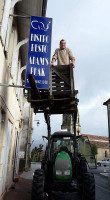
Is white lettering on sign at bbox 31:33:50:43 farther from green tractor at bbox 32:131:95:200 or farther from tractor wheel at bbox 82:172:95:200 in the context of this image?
tractor wheel at bbox 82:172:95:200

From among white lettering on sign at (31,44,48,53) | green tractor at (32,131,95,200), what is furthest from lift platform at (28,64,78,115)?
green tractor at (32,131,95,200)

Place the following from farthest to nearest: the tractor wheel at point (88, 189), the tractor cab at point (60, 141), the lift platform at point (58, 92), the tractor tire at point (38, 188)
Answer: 1. the tractor cab at point (60, 141)
2. the tractor wheel at point (88, 189)
3. the tractor tire at point (38, 188)
4. the lift platform at point (58, 92)

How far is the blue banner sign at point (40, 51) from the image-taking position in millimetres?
4883

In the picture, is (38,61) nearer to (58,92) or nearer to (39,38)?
(39,38)

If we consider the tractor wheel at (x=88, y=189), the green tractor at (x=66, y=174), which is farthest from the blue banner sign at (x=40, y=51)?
the tractor wheel at (x=88, y=189)

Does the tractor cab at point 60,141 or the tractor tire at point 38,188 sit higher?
the tractor cab at point 60,141

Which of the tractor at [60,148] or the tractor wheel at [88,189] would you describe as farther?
the tractor wheel at [88,189]

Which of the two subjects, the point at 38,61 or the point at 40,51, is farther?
the point at 40,51

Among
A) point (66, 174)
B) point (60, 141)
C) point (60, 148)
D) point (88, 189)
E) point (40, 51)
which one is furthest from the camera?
point (60, 141)

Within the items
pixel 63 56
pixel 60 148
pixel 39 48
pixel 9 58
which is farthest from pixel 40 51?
pixel 60 148

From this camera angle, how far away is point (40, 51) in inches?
203

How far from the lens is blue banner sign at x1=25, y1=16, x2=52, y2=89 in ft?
16.0

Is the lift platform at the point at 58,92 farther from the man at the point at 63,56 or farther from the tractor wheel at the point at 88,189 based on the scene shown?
the tractor wheel at the point at 88,189

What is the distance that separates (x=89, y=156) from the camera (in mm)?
8875
